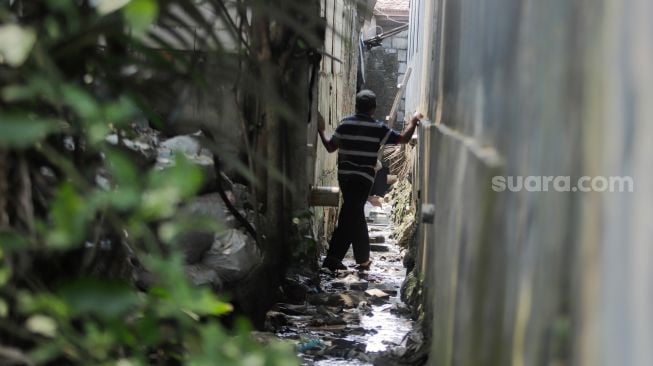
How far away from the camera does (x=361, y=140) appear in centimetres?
686

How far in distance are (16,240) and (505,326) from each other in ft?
3.59

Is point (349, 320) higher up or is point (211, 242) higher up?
point (211, 242)

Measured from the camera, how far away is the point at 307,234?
5766 mm

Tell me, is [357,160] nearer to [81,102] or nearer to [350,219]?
[350,219]

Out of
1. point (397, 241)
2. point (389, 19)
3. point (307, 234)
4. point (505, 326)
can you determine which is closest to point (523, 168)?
point (505, 326)

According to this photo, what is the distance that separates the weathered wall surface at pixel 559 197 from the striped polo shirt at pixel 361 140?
14.0 feet

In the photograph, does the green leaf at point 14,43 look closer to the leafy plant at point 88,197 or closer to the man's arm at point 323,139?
the leafy plant at point 88,197

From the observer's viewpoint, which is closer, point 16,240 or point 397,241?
point 16,240

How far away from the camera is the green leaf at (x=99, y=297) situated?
3.84 feet

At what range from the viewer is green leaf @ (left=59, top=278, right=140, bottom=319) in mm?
1171

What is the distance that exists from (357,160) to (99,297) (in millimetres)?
5773

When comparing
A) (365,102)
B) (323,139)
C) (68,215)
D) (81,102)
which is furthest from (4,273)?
(365,102)

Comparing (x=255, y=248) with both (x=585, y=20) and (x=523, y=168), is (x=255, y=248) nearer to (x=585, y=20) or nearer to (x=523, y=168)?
(x=523, y=168)

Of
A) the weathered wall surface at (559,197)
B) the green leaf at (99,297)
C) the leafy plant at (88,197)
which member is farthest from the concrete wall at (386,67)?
the green leaf at (99,297)
